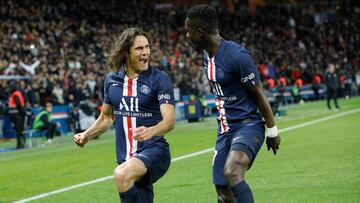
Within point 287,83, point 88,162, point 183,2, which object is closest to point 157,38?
point 287,83

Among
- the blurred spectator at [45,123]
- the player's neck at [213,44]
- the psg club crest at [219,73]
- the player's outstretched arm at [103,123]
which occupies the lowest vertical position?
the blurred spectator at [45,123]

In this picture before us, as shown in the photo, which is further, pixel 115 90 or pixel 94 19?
pixel 94 19

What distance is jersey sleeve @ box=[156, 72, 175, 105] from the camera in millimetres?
7641

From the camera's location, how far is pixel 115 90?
7945mm

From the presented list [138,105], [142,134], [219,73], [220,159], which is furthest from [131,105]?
[220,159]

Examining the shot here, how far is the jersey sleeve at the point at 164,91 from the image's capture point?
764 centimetres

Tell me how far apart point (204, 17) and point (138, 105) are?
1061 mm

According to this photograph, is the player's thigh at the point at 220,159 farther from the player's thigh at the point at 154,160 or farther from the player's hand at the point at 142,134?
the player's hand at the point at 142,134

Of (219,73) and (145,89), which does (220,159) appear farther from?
(145,89)

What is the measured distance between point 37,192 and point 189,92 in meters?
23.0

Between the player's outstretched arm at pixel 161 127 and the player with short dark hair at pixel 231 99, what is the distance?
63cm

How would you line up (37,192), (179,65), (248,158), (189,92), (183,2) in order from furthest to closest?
(183,2) → (179,65) → (189,92) → (37,192) → (248,158)

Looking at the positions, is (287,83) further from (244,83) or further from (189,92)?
(244,83)

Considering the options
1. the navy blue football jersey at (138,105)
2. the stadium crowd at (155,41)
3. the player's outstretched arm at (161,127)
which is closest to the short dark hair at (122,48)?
the navy blue football jersey at (138,105)
